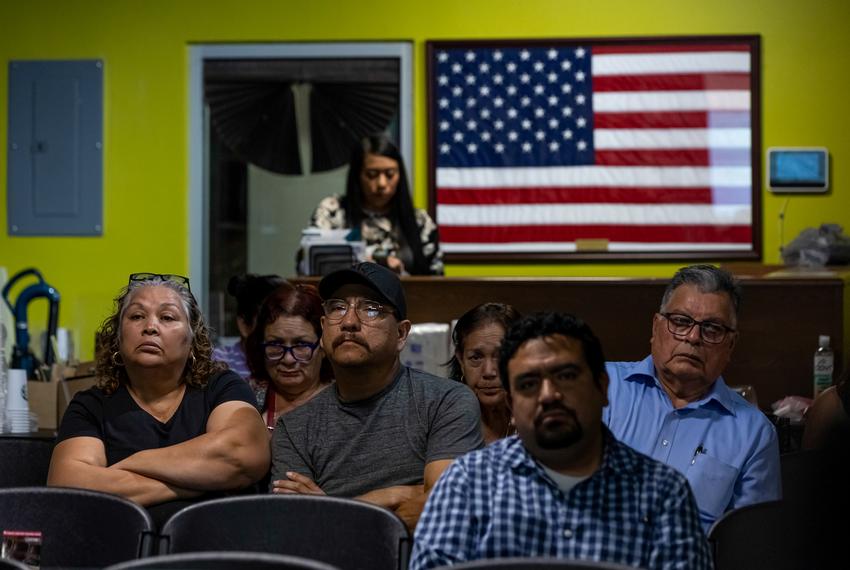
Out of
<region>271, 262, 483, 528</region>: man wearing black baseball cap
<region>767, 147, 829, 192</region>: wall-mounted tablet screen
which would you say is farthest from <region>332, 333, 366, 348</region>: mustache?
<region>767, 147, 829, 192</region>: wall-mounted tablet screen

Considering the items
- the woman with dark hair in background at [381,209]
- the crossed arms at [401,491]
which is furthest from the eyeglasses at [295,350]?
the woman with dark hair in background at [381,209]

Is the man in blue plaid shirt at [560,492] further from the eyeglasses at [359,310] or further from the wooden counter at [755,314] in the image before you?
the wooden counter at [755,314]

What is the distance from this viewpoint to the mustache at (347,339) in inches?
116

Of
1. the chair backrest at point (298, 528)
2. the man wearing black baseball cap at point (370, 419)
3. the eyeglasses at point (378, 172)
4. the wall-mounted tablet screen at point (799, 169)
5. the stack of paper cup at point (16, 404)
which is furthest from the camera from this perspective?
the wall-mounted tablet screen at point (799, 169)

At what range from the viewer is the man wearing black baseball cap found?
2.86 metres

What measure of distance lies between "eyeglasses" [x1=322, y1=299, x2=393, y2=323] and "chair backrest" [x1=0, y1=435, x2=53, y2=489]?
848 mm

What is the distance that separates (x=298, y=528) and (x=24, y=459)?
1131 millimetres

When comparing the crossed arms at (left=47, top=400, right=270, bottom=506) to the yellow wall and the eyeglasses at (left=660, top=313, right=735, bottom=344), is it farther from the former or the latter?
the yellow wall

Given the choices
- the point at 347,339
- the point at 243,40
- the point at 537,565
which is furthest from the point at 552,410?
the point at 243,40

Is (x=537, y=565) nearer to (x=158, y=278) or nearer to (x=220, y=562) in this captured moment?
(x=220, y=562)

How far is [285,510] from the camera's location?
2346 millimetres

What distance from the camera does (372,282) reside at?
2.98m

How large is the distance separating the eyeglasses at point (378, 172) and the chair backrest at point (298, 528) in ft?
10.5

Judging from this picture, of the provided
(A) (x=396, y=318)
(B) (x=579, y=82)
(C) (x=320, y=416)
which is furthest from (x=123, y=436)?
(B) (x=579, y=82)
